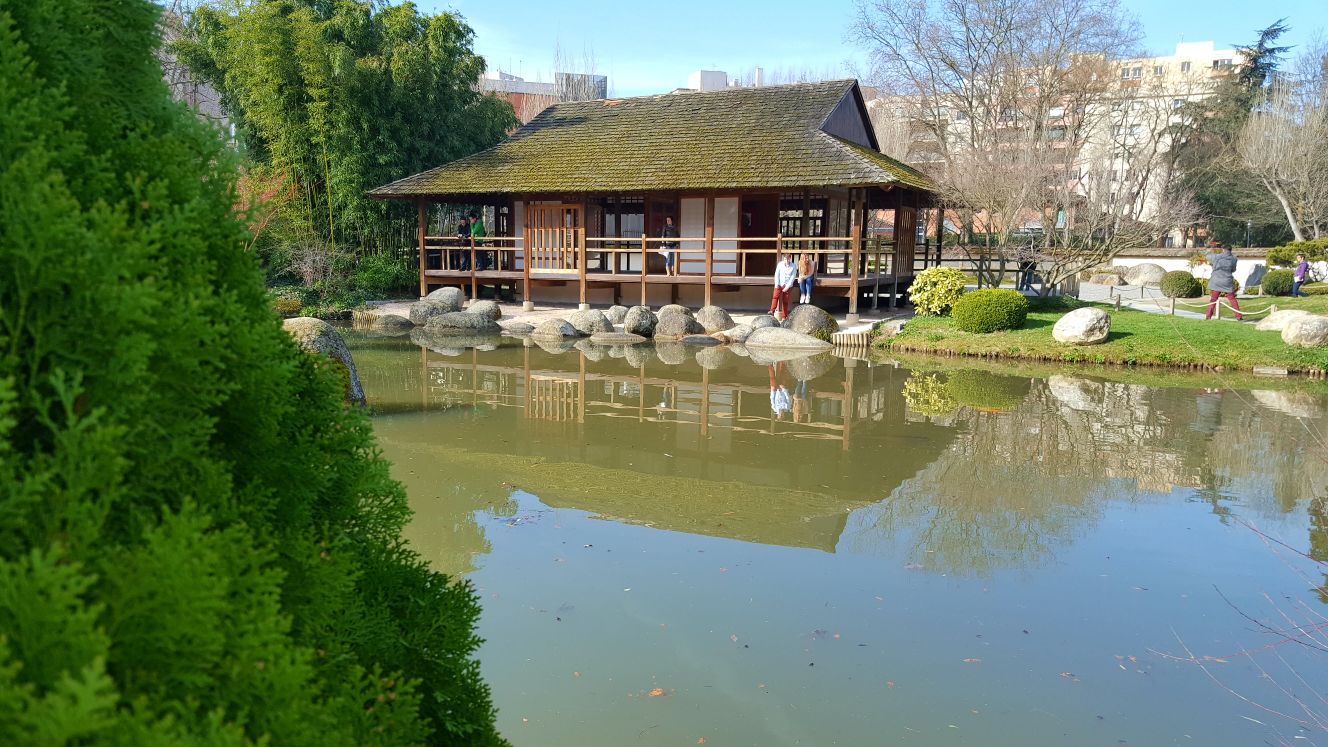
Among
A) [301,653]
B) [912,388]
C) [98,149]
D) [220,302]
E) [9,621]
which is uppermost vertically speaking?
[98,149]

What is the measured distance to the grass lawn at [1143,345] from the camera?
14.6 m

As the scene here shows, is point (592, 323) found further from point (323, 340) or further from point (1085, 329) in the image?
point (323, 340)

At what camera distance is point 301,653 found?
1.39 m

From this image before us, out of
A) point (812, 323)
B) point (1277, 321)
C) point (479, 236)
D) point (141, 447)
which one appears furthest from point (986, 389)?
point (479, 236)

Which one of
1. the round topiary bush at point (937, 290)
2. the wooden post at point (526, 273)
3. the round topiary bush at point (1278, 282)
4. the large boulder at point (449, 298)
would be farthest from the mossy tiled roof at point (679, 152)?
the round topiary bush at point (1278, 282)

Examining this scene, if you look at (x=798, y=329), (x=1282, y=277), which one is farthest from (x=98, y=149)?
(x=1282, y=277)

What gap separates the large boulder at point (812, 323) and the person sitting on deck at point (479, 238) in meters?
9.09

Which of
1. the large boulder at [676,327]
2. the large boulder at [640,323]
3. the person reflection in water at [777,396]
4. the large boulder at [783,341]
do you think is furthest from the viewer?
the large boulder at [640,323]

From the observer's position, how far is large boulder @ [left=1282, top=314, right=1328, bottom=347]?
48.0 feet

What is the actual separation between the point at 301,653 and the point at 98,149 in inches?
39.1

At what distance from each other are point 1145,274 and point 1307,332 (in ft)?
63.2

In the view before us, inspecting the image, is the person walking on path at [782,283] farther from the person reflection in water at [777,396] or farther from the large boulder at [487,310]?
the large boulder at [487,310]

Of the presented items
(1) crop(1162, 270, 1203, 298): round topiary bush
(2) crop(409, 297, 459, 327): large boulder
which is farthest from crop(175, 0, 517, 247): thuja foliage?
(1) crop(1162, 270, 1203, 298): round topiary bush

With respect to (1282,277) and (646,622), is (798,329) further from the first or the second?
(1282,277)
